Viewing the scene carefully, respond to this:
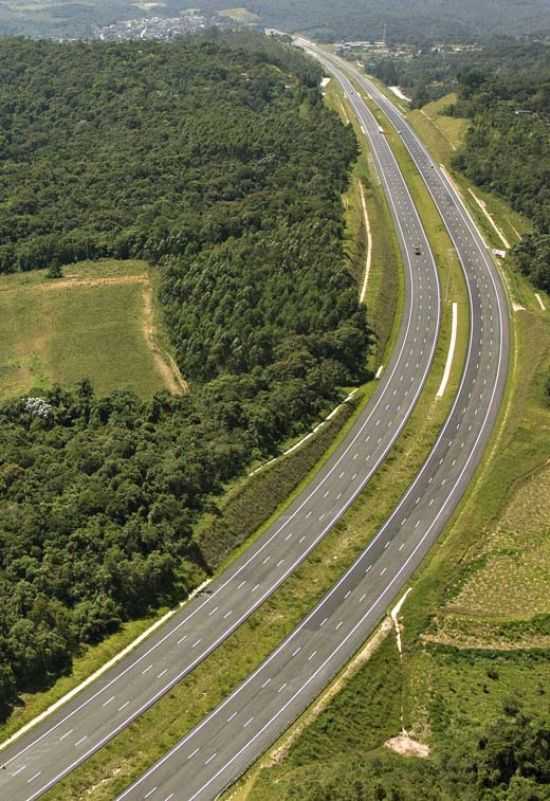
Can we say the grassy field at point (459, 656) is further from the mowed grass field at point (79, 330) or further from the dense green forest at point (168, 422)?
the mowed grass field at point (79, 330)

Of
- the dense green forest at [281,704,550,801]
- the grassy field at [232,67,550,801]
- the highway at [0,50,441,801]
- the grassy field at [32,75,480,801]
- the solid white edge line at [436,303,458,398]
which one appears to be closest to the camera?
the dense green forest at [281,704,550,801]

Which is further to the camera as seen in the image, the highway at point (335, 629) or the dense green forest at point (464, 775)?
the highway at point (335, 629)

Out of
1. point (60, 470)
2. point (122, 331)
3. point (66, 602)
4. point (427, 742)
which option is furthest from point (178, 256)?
point (427, 742)

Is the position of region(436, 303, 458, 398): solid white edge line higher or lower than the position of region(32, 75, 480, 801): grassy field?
higher

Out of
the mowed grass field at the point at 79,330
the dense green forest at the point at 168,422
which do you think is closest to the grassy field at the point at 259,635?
the dense green forest at the point at 168,422

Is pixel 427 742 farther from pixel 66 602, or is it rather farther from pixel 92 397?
pixel 92 397

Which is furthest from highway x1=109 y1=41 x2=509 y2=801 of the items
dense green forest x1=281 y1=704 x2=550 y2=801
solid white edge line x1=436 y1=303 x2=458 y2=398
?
dense green forest x1=281 y1=704 x2=550 y2=801

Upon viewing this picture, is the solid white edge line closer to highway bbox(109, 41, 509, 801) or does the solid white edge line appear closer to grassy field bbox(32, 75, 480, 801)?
highway bbox(109, 41, 509, 801)
